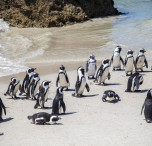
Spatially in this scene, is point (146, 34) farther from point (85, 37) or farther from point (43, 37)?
Result: point (43, 37)

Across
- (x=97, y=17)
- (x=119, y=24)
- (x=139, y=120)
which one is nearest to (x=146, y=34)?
(x=119, y=24)

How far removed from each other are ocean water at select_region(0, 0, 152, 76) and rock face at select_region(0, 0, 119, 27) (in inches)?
36.8

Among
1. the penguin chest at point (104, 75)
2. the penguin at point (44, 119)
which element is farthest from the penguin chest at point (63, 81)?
the penguin at point (44, 119)

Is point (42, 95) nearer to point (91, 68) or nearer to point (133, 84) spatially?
point (133, 84)

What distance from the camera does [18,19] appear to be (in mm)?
30859

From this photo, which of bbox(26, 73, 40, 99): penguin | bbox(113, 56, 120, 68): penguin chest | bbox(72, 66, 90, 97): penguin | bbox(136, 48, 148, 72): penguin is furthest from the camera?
bbox(113, 56, 120, 68): penguin chest

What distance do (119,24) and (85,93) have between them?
17.2 m

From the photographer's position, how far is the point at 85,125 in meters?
9.73

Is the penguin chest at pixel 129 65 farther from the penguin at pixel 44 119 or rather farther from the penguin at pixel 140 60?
the penguin at pixel 44 119

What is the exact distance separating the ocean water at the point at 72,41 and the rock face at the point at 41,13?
936 millimetres

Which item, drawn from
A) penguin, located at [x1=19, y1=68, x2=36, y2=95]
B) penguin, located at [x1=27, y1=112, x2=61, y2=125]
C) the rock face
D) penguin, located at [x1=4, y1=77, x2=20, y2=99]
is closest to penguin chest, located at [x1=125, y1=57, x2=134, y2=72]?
penguin, located at [x1=19, y1=68, x2=36, y2=95]

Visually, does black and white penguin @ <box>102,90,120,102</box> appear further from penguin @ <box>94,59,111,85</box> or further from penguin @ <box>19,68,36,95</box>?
penguin @ <box>19,68,36,95</box>

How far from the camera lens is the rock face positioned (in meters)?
30.5

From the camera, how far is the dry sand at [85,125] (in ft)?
28.9
